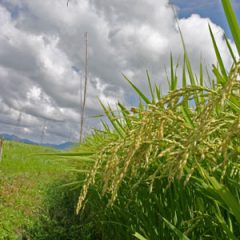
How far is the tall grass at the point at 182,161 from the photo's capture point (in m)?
0.79

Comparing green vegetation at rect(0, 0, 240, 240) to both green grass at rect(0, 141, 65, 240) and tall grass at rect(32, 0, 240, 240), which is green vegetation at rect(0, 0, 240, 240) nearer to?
tall grass at rect(32, 0, 240, 240)

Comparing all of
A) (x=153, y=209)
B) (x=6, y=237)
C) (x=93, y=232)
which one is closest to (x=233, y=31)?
(x=153, y=209)

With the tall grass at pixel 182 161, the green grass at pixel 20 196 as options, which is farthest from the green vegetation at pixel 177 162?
the green grass at pixel 20 196

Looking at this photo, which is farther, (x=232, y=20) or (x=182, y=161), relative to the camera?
(x=232, y=20)

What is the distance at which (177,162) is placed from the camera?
→ 29.9 inches

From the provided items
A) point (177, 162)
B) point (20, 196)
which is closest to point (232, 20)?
point (177, 162)

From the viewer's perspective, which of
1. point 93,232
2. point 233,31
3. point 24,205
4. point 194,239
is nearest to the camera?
point 233,31

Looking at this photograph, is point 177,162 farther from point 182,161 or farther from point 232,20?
point 232,20

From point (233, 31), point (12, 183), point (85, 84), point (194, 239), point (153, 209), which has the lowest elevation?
point (194, 239)

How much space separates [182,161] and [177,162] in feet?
0.19

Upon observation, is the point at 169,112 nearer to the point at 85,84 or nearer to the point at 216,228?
the point at 216,228

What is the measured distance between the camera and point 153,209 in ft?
6.67

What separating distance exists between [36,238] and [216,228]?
3302mm

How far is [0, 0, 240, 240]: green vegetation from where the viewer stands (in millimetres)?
798
